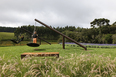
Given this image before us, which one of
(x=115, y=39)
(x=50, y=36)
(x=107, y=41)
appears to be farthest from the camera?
(x=50, y=36)

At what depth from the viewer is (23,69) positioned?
302cm

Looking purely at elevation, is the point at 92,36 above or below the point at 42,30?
below

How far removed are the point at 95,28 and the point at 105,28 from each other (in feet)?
10.1

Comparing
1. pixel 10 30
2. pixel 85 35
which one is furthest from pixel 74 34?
pixel 10 30

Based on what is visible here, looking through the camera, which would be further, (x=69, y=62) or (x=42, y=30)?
(x=42, y=30)

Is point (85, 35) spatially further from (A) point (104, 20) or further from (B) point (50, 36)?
(B) point (50, 36)

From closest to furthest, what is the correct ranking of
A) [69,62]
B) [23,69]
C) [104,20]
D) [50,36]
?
1. [23,69]
2. [69,62]
3. [104,20]
4. [50,36]

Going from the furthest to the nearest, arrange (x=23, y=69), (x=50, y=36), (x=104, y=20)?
(x=50, y=36) < (x=104, y=20) < (x=23, y=69)

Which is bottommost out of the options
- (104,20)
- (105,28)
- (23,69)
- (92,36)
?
(23,69)

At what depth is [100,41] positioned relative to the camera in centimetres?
2723

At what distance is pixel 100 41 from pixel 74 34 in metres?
7.67

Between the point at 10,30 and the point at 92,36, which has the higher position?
the point at 10,30

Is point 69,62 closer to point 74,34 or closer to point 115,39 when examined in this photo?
point 115,39

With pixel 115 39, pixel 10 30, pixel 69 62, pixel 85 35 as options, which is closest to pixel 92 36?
pixel 85 35
